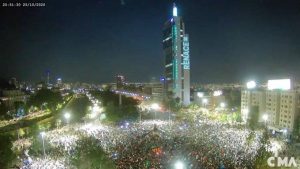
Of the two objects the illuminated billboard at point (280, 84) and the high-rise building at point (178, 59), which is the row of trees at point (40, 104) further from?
the illuminated billboard at point (280, 84)

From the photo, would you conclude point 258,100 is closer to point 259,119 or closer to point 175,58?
point 259,119

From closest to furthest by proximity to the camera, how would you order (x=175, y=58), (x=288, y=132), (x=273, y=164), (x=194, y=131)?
(x=273, y=164)
(x=194, y=131)
(x=288, y=132)
(x=175, y=58)

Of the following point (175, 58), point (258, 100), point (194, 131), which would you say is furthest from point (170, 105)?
point (194, 131)

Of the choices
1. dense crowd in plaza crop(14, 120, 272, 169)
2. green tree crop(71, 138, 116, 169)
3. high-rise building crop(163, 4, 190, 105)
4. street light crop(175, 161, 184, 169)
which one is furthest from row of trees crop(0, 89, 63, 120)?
street light crop(175, 161, 184, 169)

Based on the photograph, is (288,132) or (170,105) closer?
(288,132)

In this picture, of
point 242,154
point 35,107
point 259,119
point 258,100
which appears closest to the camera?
point 242,154

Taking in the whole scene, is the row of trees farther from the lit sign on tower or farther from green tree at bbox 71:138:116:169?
green tree at bbox 71:138:116:169
